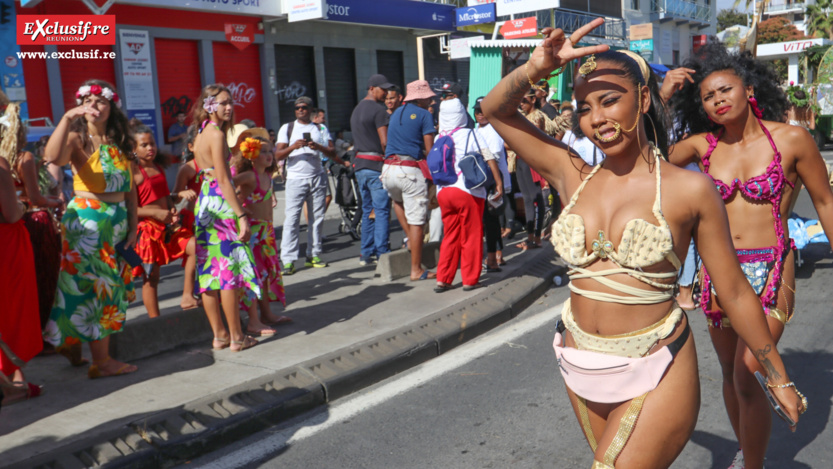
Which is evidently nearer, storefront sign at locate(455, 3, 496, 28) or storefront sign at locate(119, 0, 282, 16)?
storefront sign at locate(119, 0, 282, 16)

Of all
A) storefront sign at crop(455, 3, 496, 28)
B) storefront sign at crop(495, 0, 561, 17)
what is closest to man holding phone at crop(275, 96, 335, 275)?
storefront sign at crop(495, 0, 561, 17)

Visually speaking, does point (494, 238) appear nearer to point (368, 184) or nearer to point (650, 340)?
point (368, 184)

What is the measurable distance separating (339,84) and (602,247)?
20765mm

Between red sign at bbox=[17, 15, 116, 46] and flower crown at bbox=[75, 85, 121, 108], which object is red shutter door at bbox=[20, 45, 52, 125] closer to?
Result: red sign at bbox=[17, 15, 116, 46]

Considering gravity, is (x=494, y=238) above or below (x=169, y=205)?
below

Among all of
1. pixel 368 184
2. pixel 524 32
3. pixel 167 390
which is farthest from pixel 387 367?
pixel 524 32

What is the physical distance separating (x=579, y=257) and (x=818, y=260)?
736 centimetres

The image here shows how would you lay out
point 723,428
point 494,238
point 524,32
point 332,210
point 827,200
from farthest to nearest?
1. point 524,32
2. point 332,210
3. point 494,238
4. point 723,428
5. point 827,200

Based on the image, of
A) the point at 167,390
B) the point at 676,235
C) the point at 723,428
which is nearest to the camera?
the point at 676,235

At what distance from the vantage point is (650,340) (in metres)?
2.38

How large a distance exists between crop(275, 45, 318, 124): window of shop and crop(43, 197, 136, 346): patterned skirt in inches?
616

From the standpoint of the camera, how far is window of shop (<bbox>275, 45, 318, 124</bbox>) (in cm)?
2069

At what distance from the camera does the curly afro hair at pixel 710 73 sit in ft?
12.2

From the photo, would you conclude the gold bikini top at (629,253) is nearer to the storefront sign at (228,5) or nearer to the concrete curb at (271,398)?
the concrete curb at (271,398)
